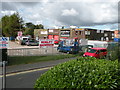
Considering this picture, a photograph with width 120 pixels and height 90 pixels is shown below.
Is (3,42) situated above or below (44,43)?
above

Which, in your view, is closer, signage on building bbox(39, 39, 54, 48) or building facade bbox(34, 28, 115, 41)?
signage on building bbox(39, 39, 54, 48)

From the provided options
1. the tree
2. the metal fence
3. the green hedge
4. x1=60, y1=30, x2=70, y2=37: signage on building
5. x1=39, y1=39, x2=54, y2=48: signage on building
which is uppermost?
the tree

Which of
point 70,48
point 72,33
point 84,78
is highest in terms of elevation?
point 72,33

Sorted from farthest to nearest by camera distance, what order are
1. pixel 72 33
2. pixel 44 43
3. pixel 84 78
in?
pixel 72 33
pixel 44 43
pixel 84 78

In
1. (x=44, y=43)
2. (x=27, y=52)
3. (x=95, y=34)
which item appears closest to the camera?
(x=27, y=52)

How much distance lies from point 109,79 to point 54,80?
1.12 meters

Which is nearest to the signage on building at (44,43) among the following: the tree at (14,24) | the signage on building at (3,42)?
the signage on building at (3,42)

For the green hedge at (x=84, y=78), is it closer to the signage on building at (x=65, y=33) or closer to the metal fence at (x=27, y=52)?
the metal fence at (x=27, y=52)

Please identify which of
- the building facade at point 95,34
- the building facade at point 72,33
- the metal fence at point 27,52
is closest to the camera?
the metal fence at point 27,52

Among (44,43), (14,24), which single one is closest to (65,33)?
(14,24)

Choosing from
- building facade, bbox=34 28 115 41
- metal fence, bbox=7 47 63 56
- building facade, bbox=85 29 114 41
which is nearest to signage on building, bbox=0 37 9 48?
metal fence, bbox=7 47 63 56

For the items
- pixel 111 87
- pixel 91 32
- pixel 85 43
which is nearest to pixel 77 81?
pixel 111 87

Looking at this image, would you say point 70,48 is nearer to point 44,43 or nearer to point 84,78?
point 44,43

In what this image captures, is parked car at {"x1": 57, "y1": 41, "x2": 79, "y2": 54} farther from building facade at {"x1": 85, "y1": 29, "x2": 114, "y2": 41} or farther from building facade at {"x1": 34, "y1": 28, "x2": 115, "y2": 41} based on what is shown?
building facade at {"x1": 85, "y1": 29, "x2": 114, "y2": 41}
